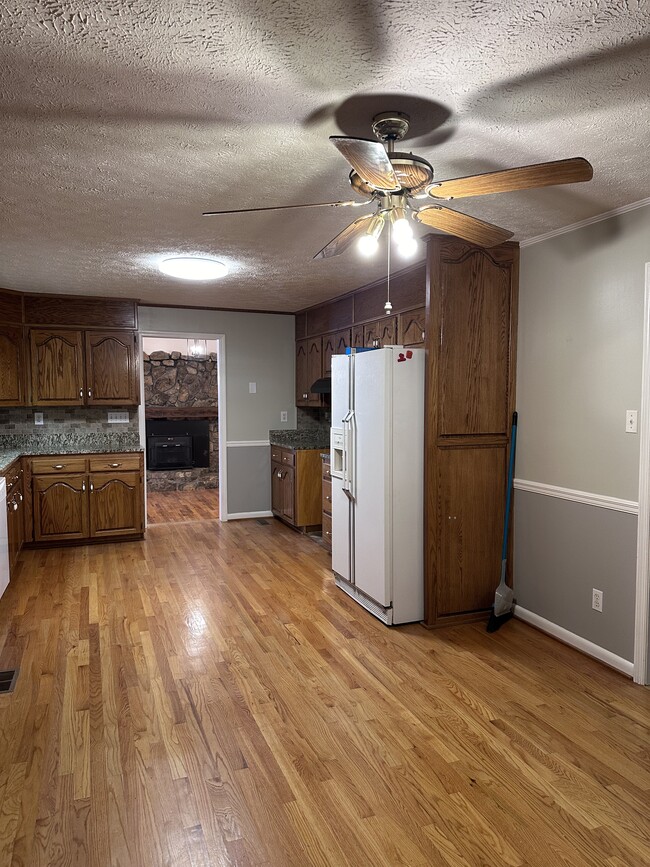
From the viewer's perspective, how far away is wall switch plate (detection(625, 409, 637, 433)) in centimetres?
291

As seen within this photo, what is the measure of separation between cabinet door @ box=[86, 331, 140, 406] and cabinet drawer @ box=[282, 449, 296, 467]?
62.2 inches

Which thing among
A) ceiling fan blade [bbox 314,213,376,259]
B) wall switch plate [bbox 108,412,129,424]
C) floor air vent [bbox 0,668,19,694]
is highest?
ceiling fan blade [bbox 314,213,376,259]

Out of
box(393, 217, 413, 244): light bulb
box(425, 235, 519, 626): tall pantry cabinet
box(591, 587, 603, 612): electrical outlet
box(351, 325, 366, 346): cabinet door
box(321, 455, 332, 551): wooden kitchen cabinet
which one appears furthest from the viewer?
box(321, 455, 332, 551): wooden kitchen cabinet

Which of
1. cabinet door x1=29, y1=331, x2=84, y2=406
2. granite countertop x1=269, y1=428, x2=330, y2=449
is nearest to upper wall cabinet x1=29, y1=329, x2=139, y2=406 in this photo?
cabinet door x1=29, y1=331, x2=84, y2=406

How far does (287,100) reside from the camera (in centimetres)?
180

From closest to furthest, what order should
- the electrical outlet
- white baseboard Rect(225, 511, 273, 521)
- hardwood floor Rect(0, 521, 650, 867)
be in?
hardwood floor Rect(0, 521, 650, 867) < the electrical outlet < white baseboard Rect(225, 511, 273, 521)

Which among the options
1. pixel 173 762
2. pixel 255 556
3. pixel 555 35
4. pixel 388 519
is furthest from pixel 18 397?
pixel 555 35

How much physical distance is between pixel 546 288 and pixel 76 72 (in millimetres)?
2703

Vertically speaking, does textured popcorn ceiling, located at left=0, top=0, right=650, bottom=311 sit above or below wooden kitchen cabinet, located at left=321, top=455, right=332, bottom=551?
above

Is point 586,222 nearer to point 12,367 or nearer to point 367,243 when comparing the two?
point 367,243

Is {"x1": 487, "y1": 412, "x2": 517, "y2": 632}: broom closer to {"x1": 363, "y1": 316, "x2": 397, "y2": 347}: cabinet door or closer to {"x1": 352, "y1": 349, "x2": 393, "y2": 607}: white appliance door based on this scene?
{"x1": 352, "y1": 349, "x2": 393, "y2": 607}: white appliance door

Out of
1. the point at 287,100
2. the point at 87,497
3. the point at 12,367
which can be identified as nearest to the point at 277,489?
Result: the point at 87,497

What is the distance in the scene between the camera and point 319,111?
187 centimetres

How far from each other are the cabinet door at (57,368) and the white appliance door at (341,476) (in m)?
2.78
